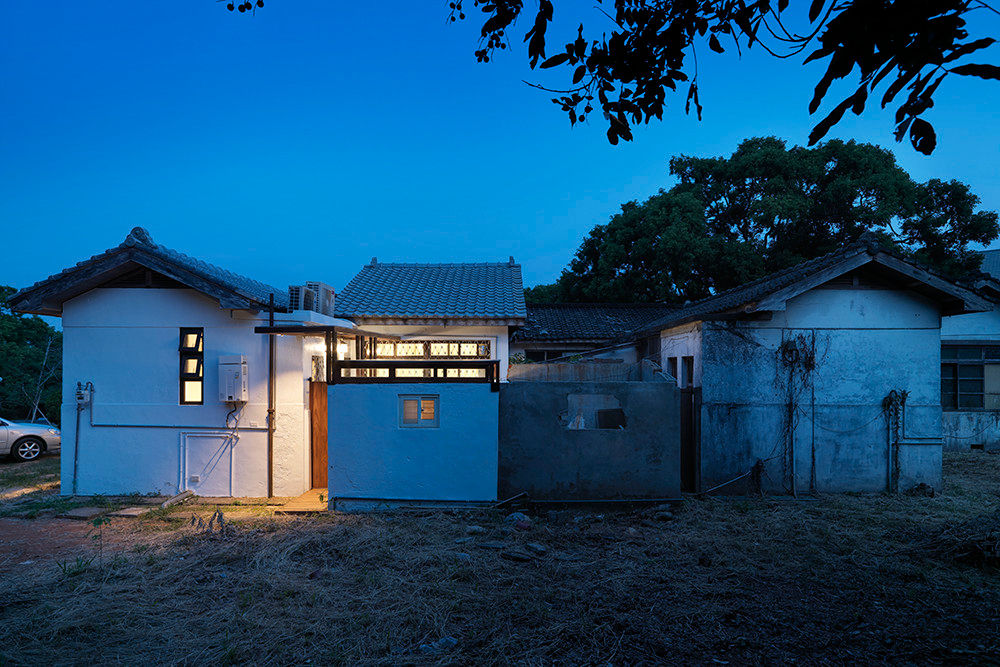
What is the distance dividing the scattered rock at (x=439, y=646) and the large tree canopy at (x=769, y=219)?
621 inches

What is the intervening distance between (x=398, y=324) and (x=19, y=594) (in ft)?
24.0

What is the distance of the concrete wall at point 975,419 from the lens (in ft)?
44.9

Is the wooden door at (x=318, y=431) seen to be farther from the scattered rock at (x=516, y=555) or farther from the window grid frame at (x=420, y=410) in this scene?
the scattered rock at (x=516, y=555)

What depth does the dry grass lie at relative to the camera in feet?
Answer: 13.8

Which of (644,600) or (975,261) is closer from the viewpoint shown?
(644,600)

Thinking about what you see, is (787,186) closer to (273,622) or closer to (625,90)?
(625,90)

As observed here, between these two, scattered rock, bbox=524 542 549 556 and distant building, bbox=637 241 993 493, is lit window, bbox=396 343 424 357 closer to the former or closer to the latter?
distant building, bbox=637 241 993 493

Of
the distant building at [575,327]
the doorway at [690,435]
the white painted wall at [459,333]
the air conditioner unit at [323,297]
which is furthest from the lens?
the distant building at [575,327]

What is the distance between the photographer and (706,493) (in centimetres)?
897

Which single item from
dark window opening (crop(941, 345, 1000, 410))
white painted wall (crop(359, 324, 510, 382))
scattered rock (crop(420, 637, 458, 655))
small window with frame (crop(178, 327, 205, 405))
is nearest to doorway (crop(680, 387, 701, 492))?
white painted wall (crop(359, 324, 510, 382))

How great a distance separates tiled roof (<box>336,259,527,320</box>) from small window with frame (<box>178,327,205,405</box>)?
2.89 meters

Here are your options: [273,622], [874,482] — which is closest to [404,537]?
[273,622]

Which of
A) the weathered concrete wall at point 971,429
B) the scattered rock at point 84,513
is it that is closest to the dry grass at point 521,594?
the scattered rock at point 84,513

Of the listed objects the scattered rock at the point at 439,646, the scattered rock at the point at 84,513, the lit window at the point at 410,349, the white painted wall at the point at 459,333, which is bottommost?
the scattered rock at the point at 84,513
